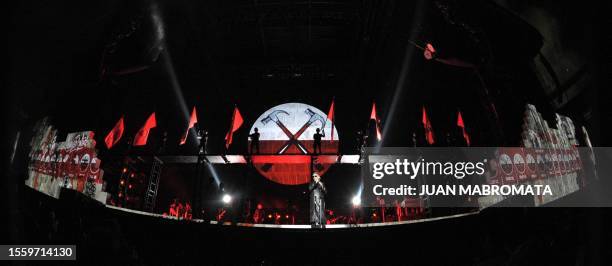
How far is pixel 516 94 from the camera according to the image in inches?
377

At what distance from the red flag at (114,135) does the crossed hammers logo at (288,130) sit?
5.96 m

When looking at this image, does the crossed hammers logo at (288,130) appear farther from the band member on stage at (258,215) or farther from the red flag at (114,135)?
the red flag at (114,135)

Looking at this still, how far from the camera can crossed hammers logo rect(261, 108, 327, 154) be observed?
14859 mm

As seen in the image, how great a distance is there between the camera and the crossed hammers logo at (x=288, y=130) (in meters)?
14.9

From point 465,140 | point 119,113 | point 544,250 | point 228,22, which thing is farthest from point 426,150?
point 119,113

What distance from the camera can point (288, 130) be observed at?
15.2 m

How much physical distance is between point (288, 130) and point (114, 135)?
674 cm

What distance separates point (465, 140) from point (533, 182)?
3.02 meters

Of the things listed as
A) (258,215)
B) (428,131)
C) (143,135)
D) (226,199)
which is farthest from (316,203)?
(143,135)

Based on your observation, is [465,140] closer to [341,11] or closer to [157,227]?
[341,11]

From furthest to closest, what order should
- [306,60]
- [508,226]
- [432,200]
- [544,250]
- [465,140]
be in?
1. [306,60]
2. [465,140]
3. [432,200]
4. [508,226]
5. [544,250]

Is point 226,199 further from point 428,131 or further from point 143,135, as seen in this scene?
point 428,131

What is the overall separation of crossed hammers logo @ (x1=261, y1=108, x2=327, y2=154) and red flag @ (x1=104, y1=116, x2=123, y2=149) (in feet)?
19.6

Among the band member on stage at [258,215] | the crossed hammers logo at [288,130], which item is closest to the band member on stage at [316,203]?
the band member on stage at [258,215]
